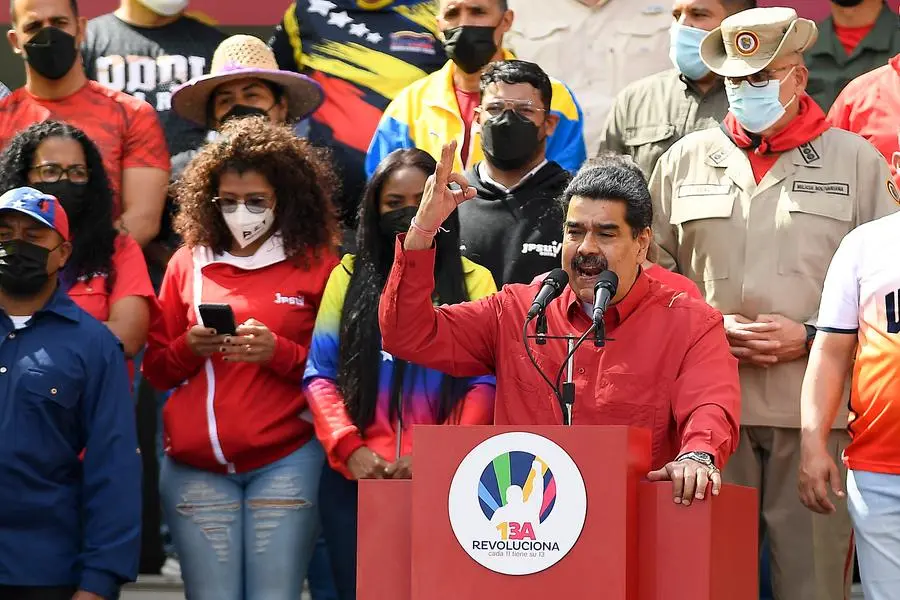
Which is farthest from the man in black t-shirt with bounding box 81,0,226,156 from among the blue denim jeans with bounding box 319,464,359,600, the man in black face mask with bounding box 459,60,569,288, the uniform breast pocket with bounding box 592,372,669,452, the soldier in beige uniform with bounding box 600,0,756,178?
the uniform breast pocket with bounding box 592,372,669,452

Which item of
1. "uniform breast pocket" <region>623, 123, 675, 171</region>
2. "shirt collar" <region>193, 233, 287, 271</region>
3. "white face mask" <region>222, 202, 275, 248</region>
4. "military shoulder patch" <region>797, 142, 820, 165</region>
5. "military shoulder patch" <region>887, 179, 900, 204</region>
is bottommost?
"shirt collar" <region>193, 233, 287, 271</region>

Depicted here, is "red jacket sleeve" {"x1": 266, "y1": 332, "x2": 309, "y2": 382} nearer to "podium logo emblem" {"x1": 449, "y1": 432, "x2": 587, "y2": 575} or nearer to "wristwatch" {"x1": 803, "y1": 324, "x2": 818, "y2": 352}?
"wristwatch" {"x1": 803, "y1": 324, "x2": 818, "y2": 352}

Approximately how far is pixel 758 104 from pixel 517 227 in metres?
1.00

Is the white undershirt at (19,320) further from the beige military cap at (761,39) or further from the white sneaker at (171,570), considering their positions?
the beige military cap at (761,39)

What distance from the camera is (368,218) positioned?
5629 mm

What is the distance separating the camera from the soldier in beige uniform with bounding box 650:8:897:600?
5543 millimetres

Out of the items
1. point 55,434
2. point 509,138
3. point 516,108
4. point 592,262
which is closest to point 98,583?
point 55,434

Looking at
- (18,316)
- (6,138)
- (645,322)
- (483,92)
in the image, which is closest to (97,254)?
(18,316)

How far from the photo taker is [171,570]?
22.5 feet

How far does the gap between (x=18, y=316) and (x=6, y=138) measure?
4.54 ft

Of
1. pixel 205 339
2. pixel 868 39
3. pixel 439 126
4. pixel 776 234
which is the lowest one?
pixel 205 339

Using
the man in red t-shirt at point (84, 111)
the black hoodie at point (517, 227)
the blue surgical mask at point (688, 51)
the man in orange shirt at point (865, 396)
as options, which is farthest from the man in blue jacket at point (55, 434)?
the blue surgical mask at point (688, 51)

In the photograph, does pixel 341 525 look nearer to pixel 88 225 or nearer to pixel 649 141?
pixel 88 225

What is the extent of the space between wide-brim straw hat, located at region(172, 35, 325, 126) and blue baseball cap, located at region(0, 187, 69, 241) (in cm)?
127
